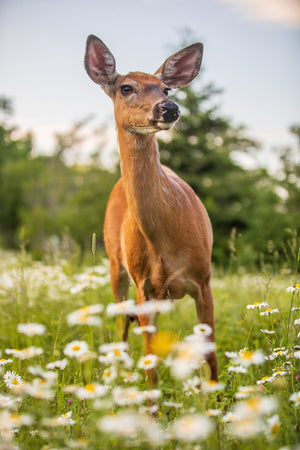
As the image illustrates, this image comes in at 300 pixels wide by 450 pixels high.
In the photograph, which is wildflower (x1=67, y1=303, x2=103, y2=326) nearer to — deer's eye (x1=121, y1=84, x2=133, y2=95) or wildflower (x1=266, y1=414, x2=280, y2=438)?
wildflower (x1=266, y1=414, x2=280, y2=438)

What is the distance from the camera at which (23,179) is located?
39.3 metres

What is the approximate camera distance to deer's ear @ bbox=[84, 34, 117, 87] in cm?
351

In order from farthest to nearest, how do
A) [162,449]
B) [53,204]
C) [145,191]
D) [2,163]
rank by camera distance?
1. [2,163]
2. [53,204]
3. [145,191]
4. [162,449]

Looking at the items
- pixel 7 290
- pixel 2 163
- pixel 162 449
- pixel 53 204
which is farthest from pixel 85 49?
pixel 2 163

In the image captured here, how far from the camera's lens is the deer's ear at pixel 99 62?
3.51 metres

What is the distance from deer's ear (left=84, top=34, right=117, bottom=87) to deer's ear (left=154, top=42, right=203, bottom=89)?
394 millimetres

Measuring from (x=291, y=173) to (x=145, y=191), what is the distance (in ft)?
83.8

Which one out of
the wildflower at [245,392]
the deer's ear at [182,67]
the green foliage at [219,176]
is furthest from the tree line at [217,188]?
the wildflower at [245,392]

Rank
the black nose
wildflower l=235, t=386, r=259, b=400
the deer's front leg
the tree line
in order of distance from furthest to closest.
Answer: the tree line
the deer's front leg
the black nose
wildflower l=235, t=386, r=259, b=400

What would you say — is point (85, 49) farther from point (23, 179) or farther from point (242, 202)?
point (23, 179)

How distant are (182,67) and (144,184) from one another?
49.0 inches

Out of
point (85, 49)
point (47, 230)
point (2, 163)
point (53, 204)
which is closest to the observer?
point (85, 49)

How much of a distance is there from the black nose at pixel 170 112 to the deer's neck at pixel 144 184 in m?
0.37

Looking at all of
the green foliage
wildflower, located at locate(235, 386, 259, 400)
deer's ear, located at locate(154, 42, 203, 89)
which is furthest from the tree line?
wildflower, located at locate(235, 386, 259, 400)
